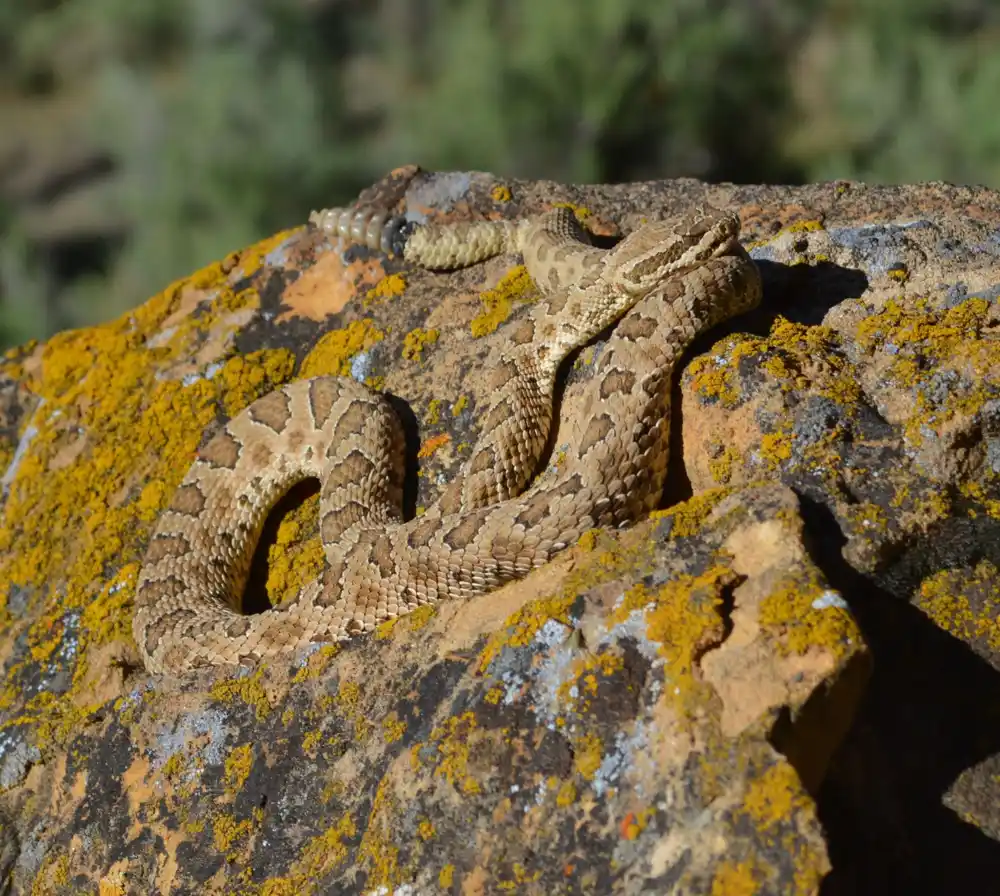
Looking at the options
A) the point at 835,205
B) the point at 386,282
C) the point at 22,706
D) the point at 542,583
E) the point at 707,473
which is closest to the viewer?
the point at 542,583

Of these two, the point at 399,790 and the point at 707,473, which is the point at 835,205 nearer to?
the point at 707,473

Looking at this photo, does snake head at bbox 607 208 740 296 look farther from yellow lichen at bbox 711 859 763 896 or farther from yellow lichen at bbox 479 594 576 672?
yellow lichen at bbox 711 859 763 896

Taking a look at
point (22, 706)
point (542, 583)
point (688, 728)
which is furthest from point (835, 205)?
point (22, 706)

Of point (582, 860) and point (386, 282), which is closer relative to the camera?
point (582, 860)

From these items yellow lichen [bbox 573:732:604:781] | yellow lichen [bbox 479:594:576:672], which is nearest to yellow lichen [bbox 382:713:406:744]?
yellow lichen [bbox 479:594:576:672]

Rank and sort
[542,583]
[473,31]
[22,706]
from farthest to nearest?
[473,31] < [22,706] < [542,583]

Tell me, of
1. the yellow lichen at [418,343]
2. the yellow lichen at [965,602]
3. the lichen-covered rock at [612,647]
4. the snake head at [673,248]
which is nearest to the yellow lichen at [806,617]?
the lichen-covered rock at [612,647]

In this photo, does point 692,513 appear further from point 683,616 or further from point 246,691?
point 246,691
